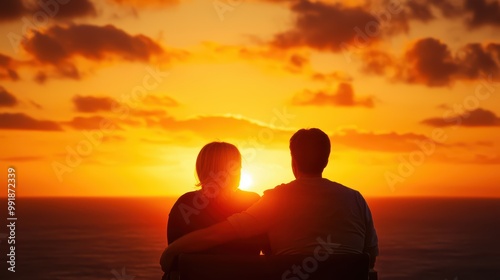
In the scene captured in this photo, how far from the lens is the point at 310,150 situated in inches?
150

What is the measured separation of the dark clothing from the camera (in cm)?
400

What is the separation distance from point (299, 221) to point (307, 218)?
0.05 meters

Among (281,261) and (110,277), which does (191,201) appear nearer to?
(281,261)

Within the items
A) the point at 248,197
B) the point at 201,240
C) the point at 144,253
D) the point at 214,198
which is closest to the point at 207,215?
the point at 214,198

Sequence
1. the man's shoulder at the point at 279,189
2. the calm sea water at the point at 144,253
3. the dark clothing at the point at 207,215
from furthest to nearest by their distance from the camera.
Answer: the calm sea water at the point at 144,253 < the dark clothing at the point at 207,215 < the man's shoulder at the point at 279,189

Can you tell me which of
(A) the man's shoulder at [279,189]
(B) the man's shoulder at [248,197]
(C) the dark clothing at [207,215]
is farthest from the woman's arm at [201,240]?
(B) the man's shoulder at [248,197]

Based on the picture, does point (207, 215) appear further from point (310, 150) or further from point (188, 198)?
point (310, 150)

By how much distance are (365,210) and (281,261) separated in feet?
2.76

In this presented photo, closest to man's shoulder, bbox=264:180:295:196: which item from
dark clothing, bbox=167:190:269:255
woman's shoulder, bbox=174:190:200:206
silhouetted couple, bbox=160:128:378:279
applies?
silhouetted couple, bbox=160:128:378:279

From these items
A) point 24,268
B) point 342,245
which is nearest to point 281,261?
point 342,245

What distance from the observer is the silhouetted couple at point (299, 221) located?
3592mm

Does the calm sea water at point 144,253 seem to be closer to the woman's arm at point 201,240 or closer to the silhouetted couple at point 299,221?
the silhouetted couple at point 299,221

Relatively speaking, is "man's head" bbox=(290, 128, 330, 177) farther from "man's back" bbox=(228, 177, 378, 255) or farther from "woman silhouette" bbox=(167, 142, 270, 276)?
"woman silhouette" bbox=(167, 142, 270, 276)

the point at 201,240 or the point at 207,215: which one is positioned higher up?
the point at 207,215
